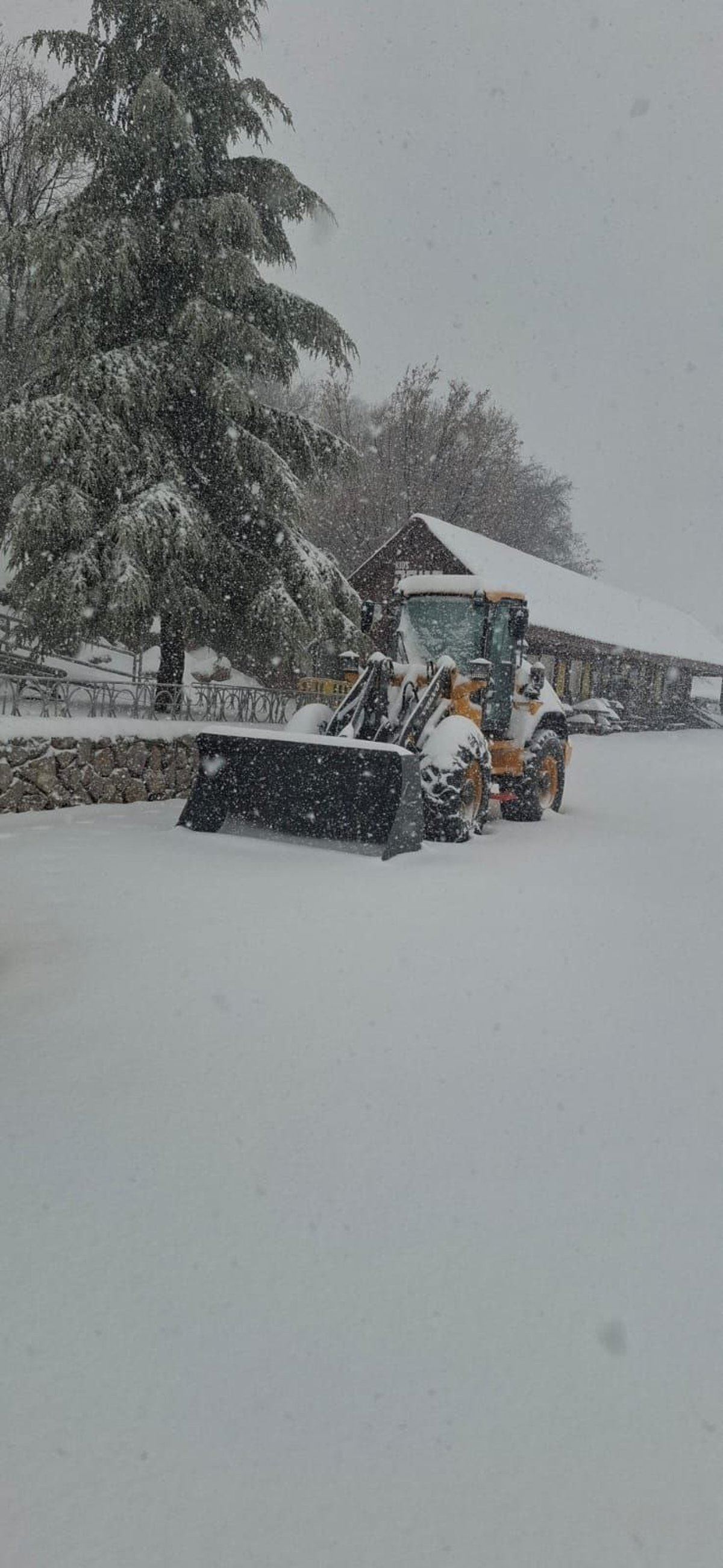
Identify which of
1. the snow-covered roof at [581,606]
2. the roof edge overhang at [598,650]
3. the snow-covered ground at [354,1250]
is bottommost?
the snow-covered ground at [354,1250]

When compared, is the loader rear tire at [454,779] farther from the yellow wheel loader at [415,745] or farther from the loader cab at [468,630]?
the loader cab at [468,630]

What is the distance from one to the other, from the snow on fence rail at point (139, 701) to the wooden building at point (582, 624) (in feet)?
15.9

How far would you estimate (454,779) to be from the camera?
9.42m

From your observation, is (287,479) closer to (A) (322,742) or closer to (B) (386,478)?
Result: (A) (322,742)

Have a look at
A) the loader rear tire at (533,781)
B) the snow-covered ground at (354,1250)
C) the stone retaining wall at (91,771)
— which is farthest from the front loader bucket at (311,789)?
the loader rear tire at (533,781)

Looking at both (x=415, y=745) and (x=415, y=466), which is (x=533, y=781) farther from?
(x=415, y=466)

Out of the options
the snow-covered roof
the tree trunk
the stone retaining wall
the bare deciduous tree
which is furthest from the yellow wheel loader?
the bare deciduous tree

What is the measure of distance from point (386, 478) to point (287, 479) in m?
25.0

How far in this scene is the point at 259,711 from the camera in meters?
15.1

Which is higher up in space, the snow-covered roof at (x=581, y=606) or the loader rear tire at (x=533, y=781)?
the snow-covered roof at (x=581, y=606)

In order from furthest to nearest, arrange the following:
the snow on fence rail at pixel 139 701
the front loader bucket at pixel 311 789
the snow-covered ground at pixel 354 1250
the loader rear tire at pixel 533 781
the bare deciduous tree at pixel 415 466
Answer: the bare deciduous tree at pixel 415 466, the loader rear tire at pixel 533 781, the snow on fence rail at pixel 139 701, the front loader bucket at pixel 311 789, the snow-covered ground at pixel 354 1250

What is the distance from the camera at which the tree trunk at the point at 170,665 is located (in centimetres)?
1297

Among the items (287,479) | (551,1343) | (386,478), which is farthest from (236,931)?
(386,478)

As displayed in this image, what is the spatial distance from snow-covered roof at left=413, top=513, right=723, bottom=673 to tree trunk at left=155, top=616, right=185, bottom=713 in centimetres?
768
